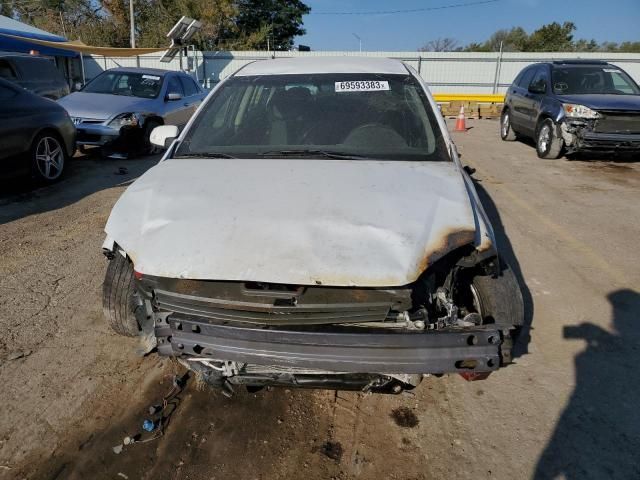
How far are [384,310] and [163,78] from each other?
9377 mm

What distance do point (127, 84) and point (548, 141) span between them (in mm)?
8553

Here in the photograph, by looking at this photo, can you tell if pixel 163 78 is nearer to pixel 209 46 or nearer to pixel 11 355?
pixel 11 355

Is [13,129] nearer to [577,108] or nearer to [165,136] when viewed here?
[165,136]

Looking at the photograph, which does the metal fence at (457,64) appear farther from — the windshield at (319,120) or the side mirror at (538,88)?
the windshield at (319,120)

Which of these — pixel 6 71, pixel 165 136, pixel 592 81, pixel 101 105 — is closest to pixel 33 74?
pixel 6 71

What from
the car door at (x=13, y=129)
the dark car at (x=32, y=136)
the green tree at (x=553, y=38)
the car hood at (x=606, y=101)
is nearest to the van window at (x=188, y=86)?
the dark car at (x=32, y=136)

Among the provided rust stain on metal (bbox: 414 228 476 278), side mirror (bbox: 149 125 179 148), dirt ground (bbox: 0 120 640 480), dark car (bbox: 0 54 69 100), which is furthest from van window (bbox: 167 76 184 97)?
rust stain on metal (bbox: 414 228 476 278)

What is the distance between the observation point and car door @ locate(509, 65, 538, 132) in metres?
10.6

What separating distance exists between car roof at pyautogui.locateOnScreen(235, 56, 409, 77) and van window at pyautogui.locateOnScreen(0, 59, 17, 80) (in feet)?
29.4

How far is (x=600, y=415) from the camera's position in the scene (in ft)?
8.38

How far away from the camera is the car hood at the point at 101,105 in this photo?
28.1ft

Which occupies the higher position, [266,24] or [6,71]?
[266,24]

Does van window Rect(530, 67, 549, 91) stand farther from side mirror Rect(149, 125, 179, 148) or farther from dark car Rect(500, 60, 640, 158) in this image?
side mirror Rect(149, 125, 179, 148)

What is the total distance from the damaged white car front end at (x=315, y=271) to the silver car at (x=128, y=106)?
21.1 feet
